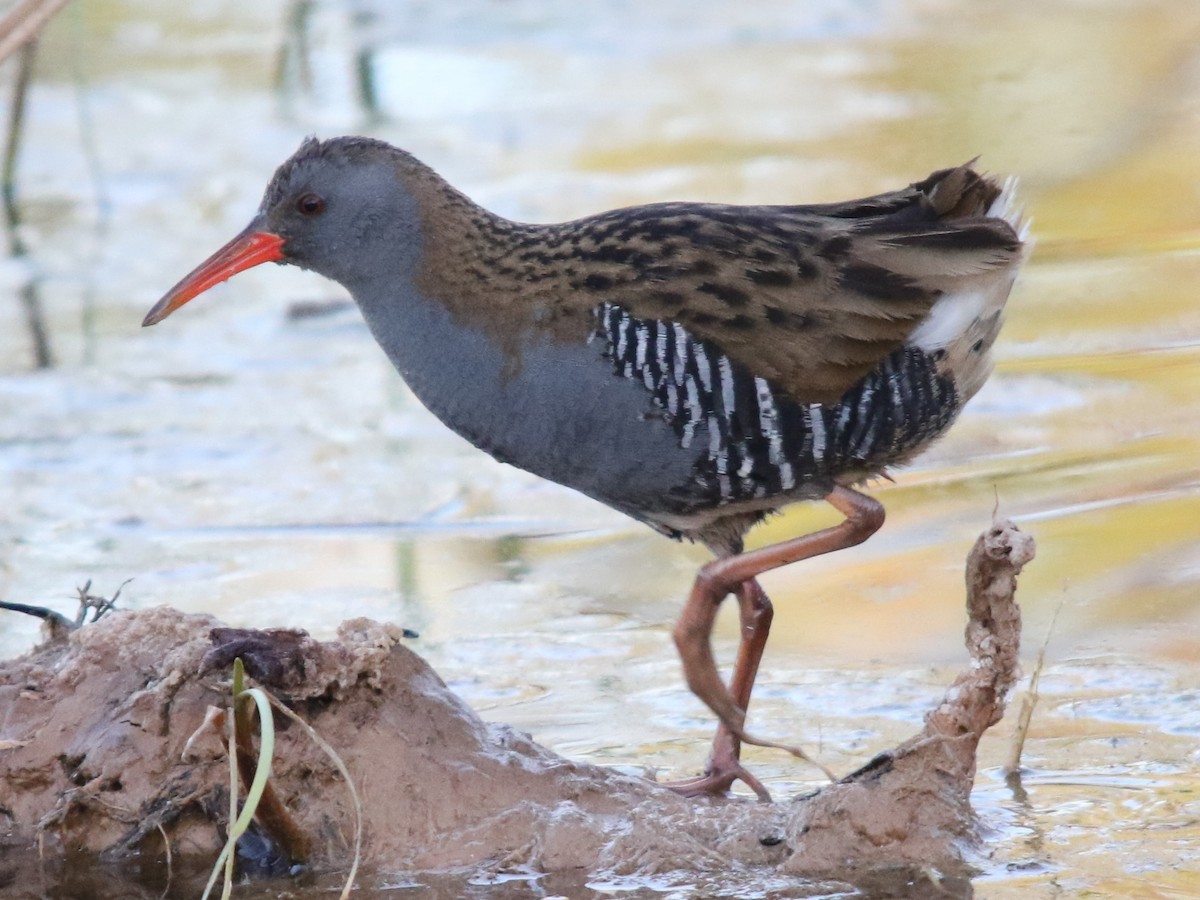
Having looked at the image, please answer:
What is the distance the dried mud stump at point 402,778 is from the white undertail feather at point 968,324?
64 cm

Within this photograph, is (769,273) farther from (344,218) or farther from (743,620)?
(344,218)

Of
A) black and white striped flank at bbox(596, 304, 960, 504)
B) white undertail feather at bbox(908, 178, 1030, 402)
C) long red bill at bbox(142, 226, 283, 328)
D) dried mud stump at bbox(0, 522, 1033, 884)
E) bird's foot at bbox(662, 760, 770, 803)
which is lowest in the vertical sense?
bird's foot at bbox(662, 760, 770, 803)

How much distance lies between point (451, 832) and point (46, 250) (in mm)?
5920

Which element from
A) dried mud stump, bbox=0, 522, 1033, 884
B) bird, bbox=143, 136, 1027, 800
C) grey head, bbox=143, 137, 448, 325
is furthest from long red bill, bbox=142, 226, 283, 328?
dried mud stump, bbox=0, 522, 1033, 884

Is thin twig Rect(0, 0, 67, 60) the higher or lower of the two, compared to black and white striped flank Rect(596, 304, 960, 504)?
higher

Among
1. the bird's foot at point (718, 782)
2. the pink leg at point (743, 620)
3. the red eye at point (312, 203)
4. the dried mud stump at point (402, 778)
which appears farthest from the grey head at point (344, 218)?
the bird's foot at point (718, 782)

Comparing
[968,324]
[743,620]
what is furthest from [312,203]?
[968,324]

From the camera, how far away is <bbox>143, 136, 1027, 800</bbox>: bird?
13.1 ft

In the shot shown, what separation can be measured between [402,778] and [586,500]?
233cm

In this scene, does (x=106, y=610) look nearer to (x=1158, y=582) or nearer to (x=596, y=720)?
(x=596, y=720)

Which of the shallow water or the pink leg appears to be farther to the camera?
the shallow water

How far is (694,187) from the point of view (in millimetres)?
9102

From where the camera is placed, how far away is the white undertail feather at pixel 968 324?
4051 millimetres

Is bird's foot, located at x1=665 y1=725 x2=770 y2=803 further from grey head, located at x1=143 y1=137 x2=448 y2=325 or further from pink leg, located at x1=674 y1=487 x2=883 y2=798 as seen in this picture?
grey head, located at x1=143 y1=137 x2=448 y2=325
